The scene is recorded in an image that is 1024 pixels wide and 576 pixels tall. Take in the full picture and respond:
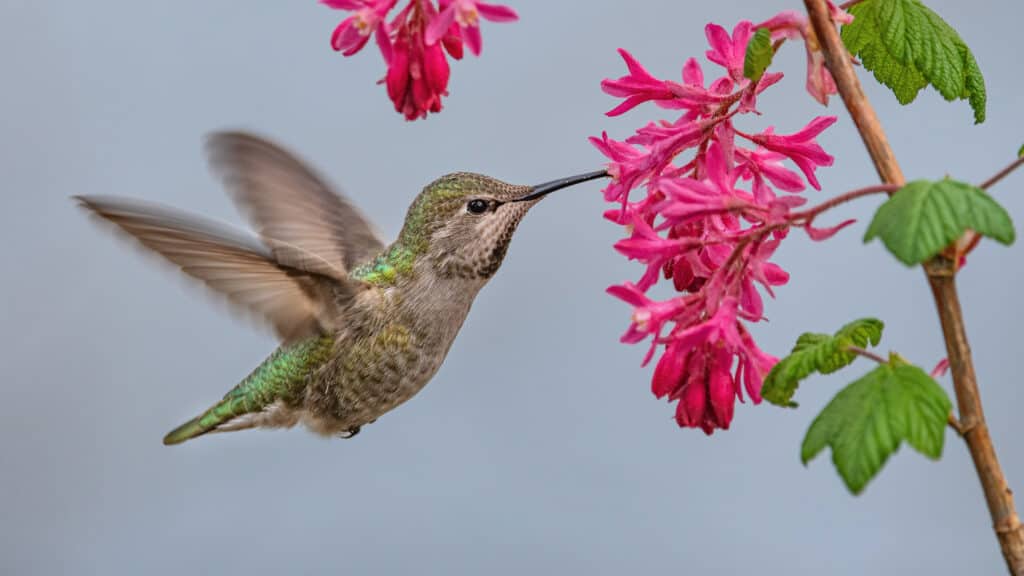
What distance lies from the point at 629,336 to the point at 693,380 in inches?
3.0

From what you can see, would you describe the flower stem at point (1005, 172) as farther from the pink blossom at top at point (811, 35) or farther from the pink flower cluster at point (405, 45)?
the pink flower cluster at point (405, 45)

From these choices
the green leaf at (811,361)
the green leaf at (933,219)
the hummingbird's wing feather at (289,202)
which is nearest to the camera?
the green leaf at (933,219)

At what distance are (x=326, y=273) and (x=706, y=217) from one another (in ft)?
2.02

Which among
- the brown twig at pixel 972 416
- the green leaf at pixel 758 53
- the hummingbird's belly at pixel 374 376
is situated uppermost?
the green leaf at pixel 758 53

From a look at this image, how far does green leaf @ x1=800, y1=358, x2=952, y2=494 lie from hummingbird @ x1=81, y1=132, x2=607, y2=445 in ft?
1.59

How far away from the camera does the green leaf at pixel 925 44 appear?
108 centimetres

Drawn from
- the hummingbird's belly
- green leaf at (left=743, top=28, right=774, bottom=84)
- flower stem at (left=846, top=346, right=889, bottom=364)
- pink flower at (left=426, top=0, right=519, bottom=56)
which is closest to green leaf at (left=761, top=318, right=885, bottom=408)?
flower stem at (left=846, top=346, right=889, bottom=364)

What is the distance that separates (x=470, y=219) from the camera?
1432 millimetres

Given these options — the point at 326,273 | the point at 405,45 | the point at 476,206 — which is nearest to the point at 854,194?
the point at 405,45

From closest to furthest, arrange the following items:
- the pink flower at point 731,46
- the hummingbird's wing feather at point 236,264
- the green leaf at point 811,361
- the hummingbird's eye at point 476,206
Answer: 1. the green leaf at point 811,361
2. the pink flower at point 731,46
3. the hummingbird's wing feather at point 236,264
4. the hummingbird's eye at point 476,206

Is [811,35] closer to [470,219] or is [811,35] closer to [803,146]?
[803,146]

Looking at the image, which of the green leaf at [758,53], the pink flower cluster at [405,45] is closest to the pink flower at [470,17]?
the pink flower cluster at [405,45]

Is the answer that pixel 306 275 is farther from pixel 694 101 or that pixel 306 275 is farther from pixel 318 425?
pixel 694 101

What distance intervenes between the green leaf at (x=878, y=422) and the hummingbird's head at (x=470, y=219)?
0.57 meters
